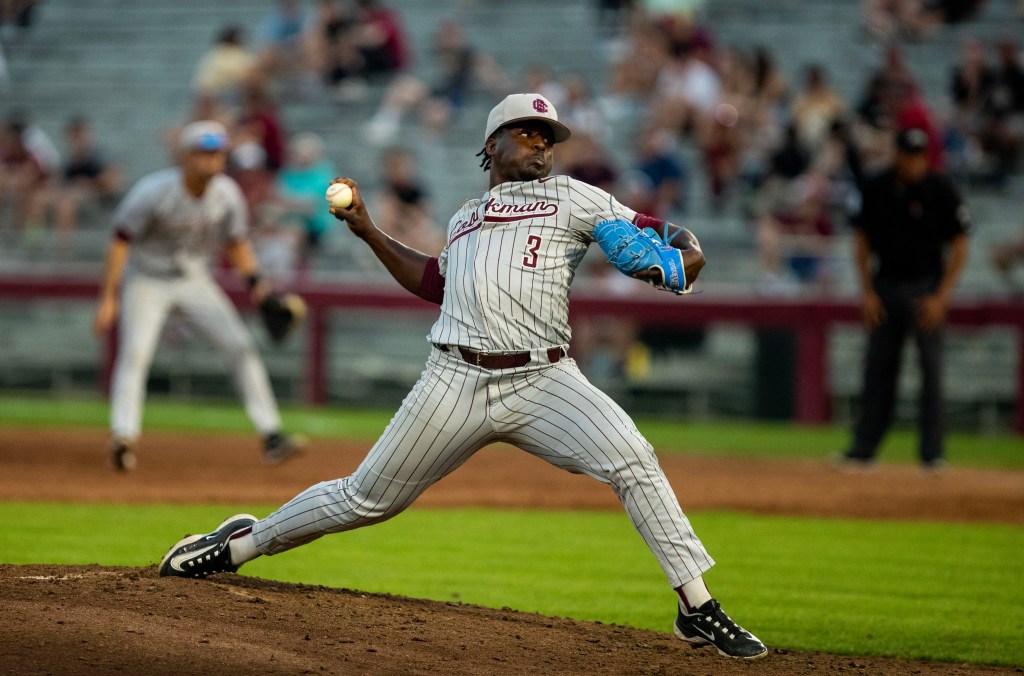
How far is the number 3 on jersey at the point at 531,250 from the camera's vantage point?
561 centimetres

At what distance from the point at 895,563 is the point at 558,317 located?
12.0ft

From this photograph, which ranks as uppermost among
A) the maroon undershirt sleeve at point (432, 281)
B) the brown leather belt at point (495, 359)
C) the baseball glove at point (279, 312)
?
the maroon undershirt sleeve at point (432, 281)

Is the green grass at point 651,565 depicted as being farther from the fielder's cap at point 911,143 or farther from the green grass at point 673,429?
the green grass at point 673,429

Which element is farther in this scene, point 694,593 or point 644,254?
point 694,593

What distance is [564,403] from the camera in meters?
5.60

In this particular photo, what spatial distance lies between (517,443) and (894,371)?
22.9 ft

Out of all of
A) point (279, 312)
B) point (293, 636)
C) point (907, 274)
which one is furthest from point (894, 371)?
point (293, 636)

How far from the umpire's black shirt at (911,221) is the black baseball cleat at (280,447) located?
4.93m

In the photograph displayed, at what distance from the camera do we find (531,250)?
18.5 feet

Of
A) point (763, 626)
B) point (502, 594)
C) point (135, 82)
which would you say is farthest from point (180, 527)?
point (135, 82)

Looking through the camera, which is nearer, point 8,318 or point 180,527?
point 180,527

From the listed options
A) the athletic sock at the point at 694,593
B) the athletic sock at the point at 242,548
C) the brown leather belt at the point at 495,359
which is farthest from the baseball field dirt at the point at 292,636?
the brown leather belt at the point at 495,359

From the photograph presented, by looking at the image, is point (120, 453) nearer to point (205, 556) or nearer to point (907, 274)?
point (205, 556)

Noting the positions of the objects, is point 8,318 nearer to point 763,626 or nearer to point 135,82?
point 135,82
